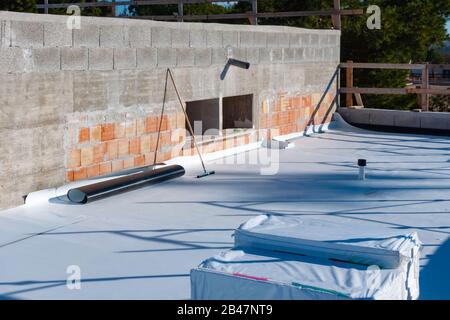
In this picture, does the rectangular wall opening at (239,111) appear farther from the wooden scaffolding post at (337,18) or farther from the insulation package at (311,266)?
the insulation package at (311,266)

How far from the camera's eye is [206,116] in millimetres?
14320

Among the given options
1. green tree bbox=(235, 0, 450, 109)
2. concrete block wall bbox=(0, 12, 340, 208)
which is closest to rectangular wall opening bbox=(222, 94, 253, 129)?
concrete block wall bbox=(0, 12, 340, 208)

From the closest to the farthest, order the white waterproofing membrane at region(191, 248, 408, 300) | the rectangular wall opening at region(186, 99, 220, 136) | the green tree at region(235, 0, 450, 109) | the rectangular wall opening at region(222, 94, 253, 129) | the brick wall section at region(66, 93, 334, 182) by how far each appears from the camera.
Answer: the white waterproofing membrane at region(191, 248, 408, 300) < the brick wall section at region(66, 93, 334, 182) < the rectangular wall opening at region(186, 99, 220, 136) < the rectangular wall opening at region(222, 94, 253, 129) < the green tree at region(235, 0, 450, 109)

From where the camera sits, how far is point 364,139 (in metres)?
15.9

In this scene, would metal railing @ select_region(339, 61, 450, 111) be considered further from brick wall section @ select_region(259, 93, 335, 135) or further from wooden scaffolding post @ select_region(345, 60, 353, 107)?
brick wall section @ select_region(259, 93, 335, 135)

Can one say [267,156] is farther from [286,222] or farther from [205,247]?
[286,222]

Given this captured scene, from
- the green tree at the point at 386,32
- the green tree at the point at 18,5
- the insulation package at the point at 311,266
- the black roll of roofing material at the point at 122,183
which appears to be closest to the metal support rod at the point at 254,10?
the green tree at the point at 386,32

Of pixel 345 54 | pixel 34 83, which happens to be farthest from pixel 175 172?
pixel 345 54

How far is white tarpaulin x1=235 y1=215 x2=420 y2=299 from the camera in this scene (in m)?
5.40

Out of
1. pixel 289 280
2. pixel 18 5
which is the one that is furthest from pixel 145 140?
pixel 18 5

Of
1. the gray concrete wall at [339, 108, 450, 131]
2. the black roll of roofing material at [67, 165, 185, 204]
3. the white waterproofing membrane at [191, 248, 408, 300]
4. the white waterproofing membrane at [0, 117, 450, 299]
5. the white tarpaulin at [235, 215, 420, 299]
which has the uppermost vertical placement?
the gray concrete wall at [339, 108, 450, 131]

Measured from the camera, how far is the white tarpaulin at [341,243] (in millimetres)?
5402

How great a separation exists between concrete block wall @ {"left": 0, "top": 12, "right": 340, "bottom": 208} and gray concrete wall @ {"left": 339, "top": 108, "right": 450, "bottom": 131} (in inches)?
146

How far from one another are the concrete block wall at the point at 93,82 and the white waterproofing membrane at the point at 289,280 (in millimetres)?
4809
